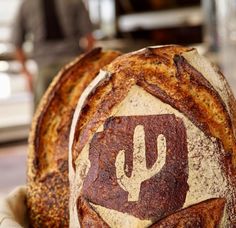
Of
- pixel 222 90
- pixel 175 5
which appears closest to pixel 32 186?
pixel 222 90

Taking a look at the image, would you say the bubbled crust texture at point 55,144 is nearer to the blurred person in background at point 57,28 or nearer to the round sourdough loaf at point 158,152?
the round sourdough loaf at point 158,152

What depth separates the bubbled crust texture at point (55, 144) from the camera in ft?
2.60

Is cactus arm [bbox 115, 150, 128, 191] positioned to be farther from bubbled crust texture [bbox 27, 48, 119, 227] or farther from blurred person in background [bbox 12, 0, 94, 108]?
blurred person in background [bbox 12, 0, 94, 108]

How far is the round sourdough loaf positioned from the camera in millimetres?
609

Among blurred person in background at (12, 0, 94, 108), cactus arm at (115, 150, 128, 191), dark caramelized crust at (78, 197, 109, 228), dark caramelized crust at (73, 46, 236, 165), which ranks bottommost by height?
blurred person in background at (12, 0, 94, 108)

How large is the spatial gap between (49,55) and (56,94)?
2.64 m

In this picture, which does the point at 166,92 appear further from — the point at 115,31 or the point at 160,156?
the point at 115,31

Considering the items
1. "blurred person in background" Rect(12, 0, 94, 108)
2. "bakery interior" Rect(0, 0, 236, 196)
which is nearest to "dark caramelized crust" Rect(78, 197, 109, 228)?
"blurred person in background" Rect(12, 0, 94, 108)

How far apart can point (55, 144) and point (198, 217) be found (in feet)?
0.95

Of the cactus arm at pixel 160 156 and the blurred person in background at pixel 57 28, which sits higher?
the cactus arm at pixel 160 156

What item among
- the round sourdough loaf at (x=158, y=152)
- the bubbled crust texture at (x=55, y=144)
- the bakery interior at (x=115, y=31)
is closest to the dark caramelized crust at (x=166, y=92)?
the round sourdough loaf at (x=158, y=152)

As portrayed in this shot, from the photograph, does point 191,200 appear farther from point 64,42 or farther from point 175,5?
point 175,5

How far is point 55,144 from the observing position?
0.84 meters

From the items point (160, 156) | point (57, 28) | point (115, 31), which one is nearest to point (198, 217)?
point (160, 156)
